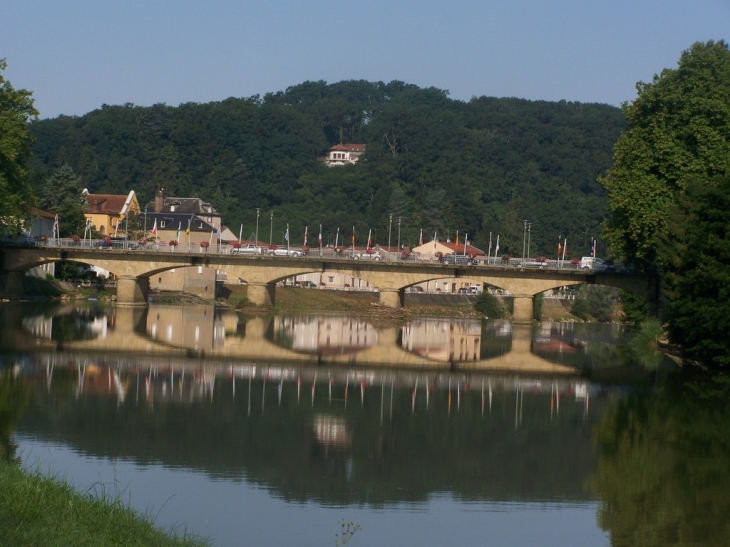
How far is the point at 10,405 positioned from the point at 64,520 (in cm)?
1268

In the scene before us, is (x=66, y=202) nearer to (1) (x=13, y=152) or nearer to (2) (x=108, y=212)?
(2) (x=108, y=212)

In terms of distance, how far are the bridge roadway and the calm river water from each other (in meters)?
25.3

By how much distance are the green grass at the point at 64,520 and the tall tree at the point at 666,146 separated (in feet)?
135

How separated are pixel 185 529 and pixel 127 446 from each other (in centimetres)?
641

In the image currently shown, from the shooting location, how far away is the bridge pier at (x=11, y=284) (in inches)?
2793

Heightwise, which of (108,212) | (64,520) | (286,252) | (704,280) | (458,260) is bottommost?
(64,520)

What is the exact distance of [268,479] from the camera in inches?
784

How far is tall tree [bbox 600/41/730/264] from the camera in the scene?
54.1 m

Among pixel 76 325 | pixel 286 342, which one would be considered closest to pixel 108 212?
pixel 76 325

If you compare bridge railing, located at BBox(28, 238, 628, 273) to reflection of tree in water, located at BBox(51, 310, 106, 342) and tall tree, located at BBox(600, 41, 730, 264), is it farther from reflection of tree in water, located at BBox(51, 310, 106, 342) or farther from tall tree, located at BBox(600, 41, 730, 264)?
tall tree, located at BBox(600, 41, 730, 264)

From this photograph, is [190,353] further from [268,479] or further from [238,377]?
[268,479]

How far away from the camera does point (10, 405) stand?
1022 inches

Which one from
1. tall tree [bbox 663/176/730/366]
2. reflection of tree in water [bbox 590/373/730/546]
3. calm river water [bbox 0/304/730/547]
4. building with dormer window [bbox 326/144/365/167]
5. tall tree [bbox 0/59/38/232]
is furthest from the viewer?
building with dormer window [bbox 326/144/365/167]

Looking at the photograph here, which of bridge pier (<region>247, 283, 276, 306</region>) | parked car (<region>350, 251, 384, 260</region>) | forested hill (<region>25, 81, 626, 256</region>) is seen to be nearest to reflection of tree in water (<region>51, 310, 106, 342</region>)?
bridge pier (<region>247, 283, 276, 306</region>)
